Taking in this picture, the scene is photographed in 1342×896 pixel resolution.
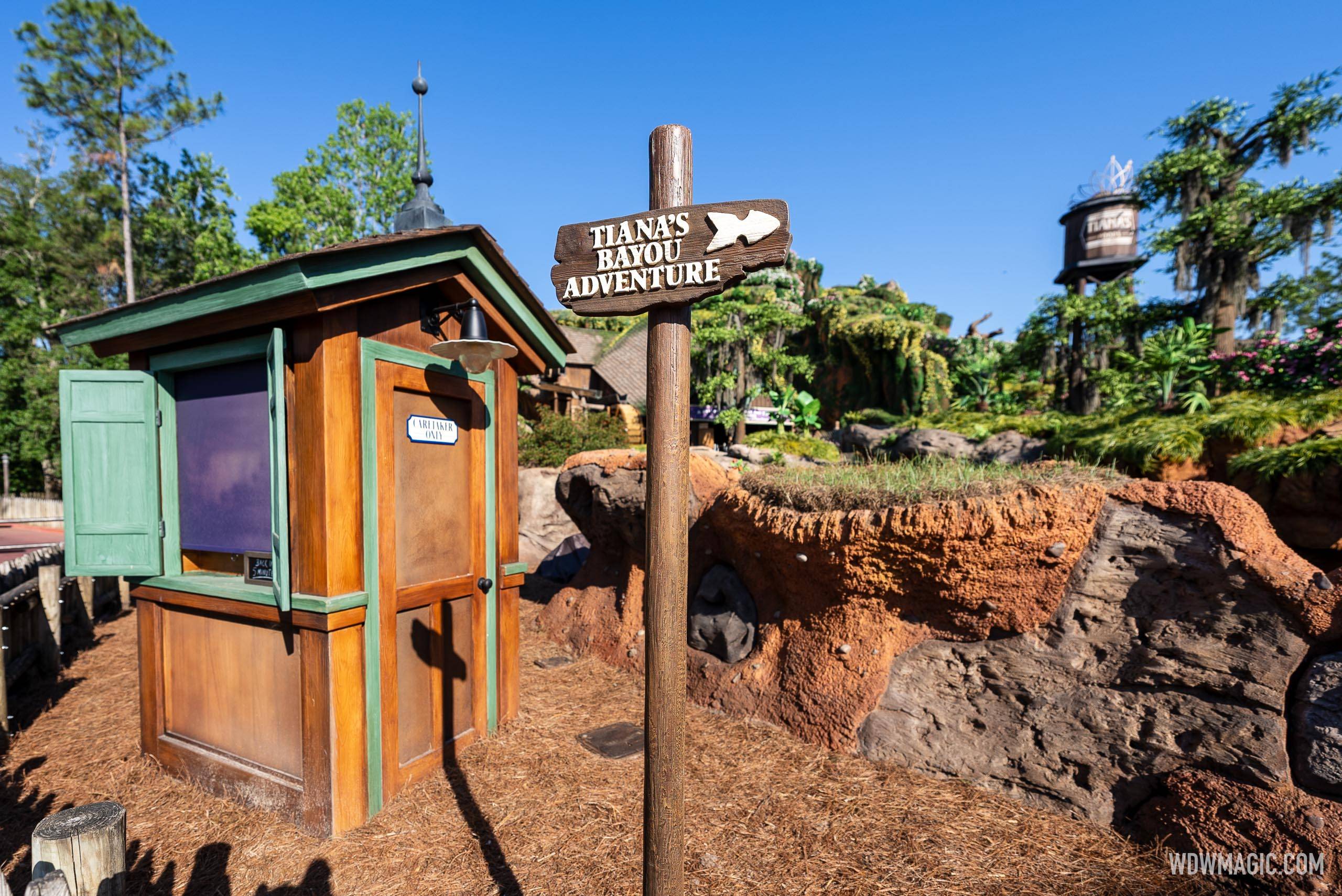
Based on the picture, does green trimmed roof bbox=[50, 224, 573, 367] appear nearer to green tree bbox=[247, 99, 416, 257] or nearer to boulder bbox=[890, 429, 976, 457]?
boulder bbox=[890, 429, 976, 457]

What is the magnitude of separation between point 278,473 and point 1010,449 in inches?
468

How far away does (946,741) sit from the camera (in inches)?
169

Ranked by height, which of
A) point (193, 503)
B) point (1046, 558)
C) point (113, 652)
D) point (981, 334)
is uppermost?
point (981, 334)

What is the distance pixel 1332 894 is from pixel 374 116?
2914cm

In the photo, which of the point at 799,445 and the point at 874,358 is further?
the point at 874,358

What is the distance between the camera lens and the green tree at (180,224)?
2234 centimetres

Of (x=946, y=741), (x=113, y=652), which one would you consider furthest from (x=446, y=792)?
(x=113, y=652)

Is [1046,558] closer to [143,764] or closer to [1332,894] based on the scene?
[1332,894]

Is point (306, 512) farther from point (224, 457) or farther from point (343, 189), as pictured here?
point (343, 189)

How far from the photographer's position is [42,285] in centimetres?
2131

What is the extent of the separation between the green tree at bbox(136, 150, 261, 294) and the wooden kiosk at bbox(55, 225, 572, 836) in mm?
21834

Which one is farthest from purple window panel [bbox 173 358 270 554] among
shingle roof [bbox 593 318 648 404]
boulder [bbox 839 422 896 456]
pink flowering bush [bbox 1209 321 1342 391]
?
shingle roof [bbox 593 318 648 404]

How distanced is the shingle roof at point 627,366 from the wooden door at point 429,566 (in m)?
22.0

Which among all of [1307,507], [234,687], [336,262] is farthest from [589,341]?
[1307,507]
